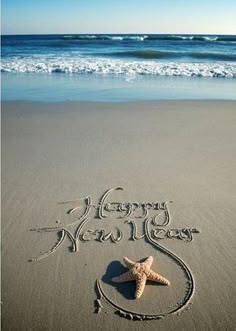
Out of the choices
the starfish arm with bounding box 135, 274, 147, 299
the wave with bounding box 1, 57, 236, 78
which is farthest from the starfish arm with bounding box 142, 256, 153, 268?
the wave with bounding box 1, 57, 236, 78

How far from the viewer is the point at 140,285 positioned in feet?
8.93

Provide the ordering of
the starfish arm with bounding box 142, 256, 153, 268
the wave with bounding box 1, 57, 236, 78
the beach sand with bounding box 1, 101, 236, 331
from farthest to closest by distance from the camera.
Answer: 1. the wave with bounding box 1, 57, 236, 78
2. the starfish arm with bounding box 142, 256, 153, 268
3. the beach sand with bounding box 1, 101, 236, 331

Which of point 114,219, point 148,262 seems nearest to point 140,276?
point 148,262

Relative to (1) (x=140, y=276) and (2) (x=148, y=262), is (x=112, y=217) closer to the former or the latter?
(2) (x=148, y=262)

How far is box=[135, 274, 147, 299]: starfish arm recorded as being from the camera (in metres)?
2.68

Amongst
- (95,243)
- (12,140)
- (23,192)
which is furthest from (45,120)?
(95,243)

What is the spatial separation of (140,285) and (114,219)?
1028mm

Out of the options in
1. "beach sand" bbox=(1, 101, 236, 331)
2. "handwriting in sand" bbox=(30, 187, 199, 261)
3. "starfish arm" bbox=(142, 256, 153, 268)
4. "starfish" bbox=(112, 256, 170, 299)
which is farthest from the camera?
"handwriting in sand" bbox=(30, 187, 199, 261)

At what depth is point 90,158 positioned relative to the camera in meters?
4.96

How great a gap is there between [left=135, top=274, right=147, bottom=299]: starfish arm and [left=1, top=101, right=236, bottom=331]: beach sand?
65mm

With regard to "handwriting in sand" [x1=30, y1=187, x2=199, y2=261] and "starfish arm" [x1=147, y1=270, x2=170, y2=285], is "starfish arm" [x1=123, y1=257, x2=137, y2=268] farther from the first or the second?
"handwriting in sand" [x1=30, y1=187, x2=199, y2=261]

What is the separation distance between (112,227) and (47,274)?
2.78 ft

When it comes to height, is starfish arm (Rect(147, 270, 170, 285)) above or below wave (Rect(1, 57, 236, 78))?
below

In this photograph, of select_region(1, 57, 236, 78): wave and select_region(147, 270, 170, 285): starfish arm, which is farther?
select_region(1, 57, 236, 78): wave
